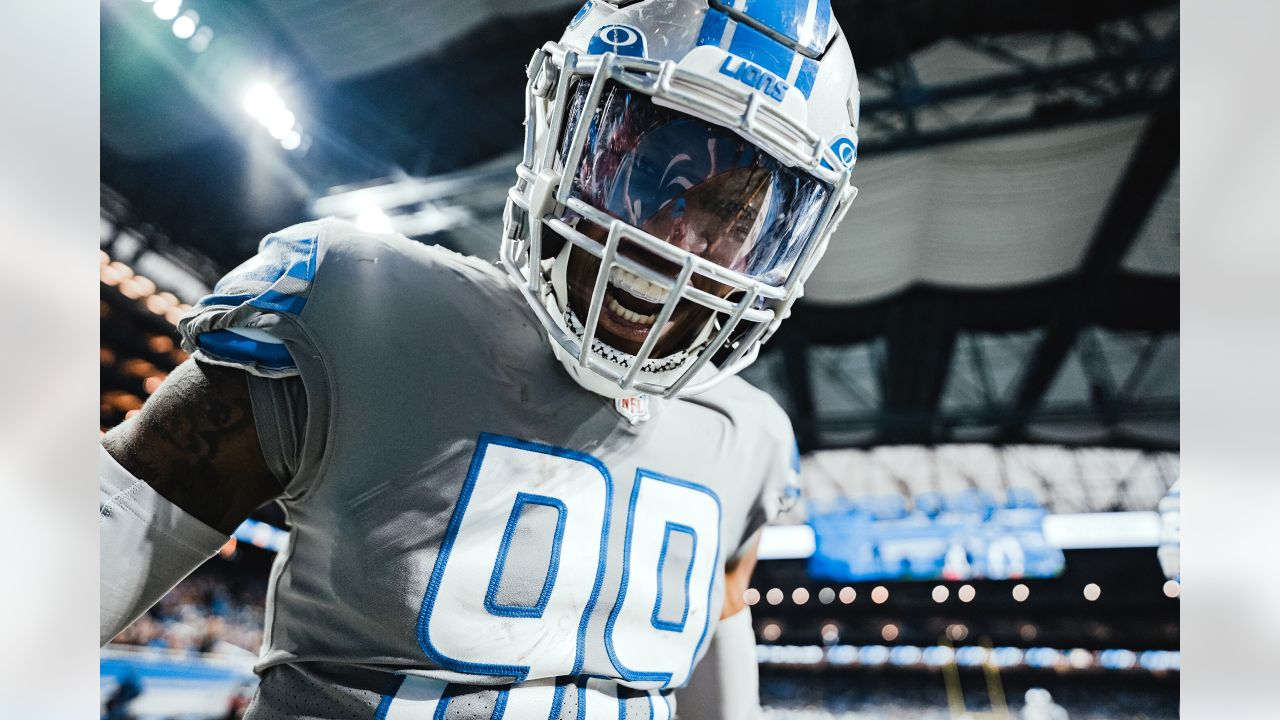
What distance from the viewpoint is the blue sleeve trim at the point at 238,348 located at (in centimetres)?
57

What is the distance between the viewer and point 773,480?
0.84 metres

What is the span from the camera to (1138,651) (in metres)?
8.46

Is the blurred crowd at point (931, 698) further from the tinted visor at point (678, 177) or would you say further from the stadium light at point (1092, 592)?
the tinted visor at point (678, 177)

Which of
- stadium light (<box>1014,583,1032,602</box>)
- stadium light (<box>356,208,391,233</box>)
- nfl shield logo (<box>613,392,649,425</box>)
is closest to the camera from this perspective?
nfl shield logo (<box>613,392,649,425</box>)

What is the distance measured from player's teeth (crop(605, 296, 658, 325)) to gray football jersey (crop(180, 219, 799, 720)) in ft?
0.26

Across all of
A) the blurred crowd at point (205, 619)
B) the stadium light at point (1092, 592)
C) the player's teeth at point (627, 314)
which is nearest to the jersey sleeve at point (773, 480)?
the player's teeth at point (627, 314)

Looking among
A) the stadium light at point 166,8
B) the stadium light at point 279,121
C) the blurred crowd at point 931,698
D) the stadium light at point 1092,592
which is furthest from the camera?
the blurred crowd at point 931,698

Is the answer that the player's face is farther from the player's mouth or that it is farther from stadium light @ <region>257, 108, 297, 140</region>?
stadium light @ <region>257, 108, 297, 140</region>

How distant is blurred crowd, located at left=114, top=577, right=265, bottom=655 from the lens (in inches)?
181

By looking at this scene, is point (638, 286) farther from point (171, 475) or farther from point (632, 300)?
point (171, 475)

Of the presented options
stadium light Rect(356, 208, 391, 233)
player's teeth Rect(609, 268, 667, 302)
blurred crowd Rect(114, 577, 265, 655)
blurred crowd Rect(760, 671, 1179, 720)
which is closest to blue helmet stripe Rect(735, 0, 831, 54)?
player's teeth Rect(609, 268, 667, 302)

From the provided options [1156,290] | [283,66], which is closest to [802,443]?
[1156,290]

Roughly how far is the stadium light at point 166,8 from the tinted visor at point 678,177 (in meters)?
1.27

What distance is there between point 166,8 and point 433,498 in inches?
55.2
